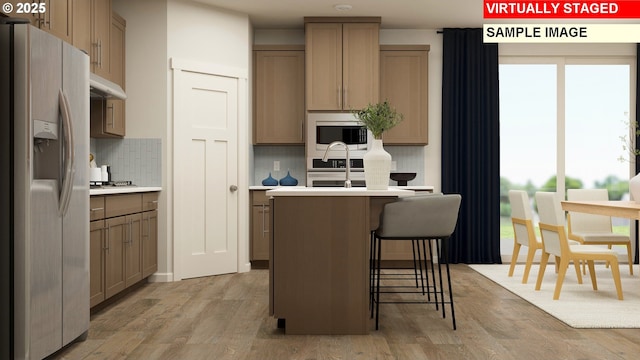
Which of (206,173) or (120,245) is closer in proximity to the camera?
(120,245)

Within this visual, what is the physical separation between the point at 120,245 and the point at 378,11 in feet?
11.5

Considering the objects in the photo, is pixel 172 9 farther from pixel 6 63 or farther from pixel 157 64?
pixel 6 63

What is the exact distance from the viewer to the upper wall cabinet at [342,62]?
6.56m

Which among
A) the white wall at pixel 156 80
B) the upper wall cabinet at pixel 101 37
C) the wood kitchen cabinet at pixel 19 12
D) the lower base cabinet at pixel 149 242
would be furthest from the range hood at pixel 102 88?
the lower base cabinet at pixel 149 242

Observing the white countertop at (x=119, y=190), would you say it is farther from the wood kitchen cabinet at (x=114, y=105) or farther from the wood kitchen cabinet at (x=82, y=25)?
the wood kitchen cabinet at (x=82, y=25)

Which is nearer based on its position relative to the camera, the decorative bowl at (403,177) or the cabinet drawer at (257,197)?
the cabinet drawer at (257,197)

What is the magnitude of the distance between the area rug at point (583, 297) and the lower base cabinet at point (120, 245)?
3.11m

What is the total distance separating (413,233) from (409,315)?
2.52 feet

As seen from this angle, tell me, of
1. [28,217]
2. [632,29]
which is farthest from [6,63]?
[632,29]

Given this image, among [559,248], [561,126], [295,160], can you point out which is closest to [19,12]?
[295,160]

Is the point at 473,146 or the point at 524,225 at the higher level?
the point at 473,146

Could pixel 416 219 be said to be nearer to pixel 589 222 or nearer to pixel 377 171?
pixel 377 171

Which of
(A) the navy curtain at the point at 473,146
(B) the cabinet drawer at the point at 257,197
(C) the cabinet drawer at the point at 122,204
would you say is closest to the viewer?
(C) the cabinet drawer at the point at 122,204

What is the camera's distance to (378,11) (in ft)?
20.7
